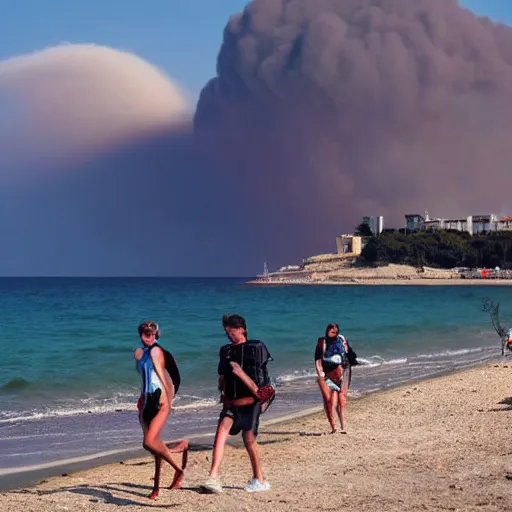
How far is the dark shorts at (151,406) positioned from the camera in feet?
24.0

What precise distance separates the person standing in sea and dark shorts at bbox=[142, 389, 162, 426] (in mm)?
587

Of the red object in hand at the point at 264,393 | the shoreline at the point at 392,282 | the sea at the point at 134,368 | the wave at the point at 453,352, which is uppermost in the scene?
the red object in hand at the point at 264,393

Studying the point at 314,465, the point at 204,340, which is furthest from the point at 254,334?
the point at 314,465

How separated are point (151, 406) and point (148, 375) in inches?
12.1

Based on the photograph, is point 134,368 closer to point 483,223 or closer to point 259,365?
point 259,365

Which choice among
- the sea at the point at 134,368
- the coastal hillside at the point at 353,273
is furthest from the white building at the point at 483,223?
the sea at the point at 134,368

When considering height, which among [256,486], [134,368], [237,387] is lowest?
[134,368]

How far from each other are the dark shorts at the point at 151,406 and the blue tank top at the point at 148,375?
0.14 ft

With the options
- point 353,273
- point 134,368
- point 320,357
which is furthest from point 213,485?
point 353,273

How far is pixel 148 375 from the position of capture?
23.9 feet

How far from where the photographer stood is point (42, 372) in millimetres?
22266

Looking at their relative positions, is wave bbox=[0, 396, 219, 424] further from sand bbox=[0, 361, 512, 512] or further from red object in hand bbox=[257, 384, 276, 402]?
red object in hand bbox=[257, 384, 276, 402]

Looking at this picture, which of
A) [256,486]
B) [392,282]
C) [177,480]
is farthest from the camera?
[392,282]

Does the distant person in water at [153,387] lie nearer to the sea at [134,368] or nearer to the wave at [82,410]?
the sea at [134,368]
